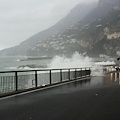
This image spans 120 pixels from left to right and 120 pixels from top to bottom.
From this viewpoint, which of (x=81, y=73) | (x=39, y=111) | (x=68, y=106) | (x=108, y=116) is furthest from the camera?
(x=81, y=73)

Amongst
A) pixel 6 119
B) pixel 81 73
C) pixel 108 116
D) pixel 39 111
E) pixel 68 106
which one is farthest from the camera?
pixel 81 73

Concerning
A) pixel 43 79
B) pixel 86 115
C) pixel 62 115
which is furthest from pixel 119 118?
pixel 43 79

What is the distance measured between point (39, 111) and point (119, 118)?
272 centimetres

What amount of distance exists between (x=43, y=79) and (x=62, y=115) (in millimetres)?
13406

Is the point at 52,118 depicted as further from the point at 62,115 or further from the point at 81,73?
the point at 81,73

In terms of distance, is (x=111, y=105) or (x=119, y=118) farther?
(x=111, y=105)

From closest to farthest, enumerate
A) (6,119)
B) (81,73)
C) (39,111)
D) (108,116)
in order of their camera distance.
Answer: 1. (6,119)
2. (108,116)
3. (39,111)
4. (81,73)

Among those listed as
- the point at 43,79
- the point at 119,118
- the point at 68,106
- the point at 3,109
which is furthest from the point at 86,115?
the point at 43,79

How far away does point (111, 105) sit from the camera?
30.2ft

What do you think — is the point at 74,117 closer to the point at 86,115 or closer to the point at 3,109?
the point at 86,115

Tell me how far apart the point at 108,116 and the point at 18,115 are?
2891mm

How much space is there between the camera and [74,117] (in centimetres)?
704

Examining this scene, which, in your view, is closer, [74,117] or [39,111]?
[74,117]

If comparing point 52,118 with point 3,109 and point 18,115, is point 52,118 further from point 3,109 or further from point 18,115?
point 3,109
